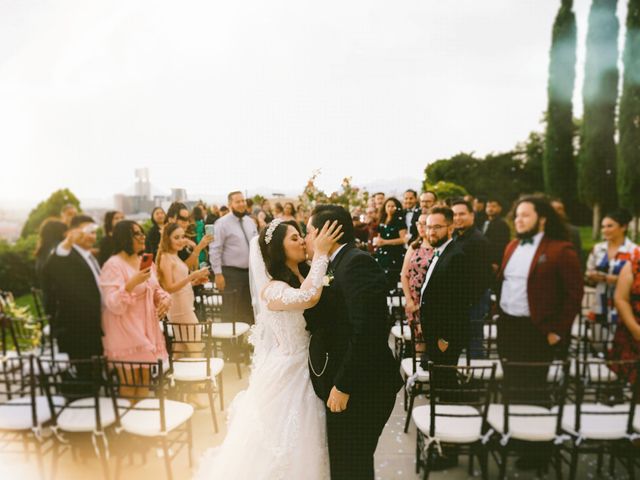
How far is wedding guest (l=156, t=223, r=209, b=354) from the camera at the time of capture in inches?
147

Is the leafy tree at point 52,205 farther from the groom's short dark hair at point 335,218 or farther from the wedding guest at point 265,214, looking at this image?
the wedding guest at point 265,214

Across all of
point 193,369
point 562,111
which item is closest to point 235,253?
point 193,369

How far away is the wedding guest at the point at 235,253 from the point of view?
5.18 meters

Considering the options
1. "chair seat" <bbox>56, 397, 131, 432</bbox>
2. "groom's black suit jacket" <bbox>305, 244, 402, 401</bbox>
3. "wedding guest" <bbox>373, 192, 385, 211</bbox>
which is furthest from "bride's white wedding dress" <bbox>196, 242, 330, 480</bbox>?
"wedding guest" <bbox>373, 192, 385, 211</bbox>

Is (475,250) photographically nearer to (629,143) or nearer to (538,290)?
(538,290)

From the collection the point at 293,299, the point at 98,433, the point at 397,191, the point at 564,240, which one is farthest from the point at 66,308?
the point at 397,191

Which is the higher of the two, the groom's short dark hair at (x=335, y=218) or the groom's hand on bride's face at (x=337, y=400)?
the groom's short dark hair at (x=335, y=218)

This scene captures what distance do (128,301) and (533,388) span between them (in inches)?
103

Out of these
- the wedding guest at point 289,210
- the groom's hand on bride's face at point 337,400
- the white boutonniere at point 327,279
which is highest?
the wedding guest at point 289,210

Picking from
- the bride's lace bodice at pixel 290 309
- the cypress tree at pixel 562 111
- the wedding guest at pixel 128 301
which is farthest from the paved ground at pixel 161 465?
the cypress tree at pixel 562 111

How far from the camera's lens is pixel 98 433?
2.68m

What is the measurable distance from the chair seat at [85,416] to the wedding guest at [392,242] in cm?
397

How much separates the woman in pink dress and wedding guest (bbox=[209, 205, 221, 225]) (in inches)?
196

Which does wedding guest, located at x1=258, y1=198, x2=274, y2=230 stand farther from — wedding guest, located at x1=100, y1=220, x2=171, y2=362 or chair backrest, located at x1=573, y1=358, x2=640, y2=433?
chair backrest, located at x1=573, y1=358, x2=640, y2=433
